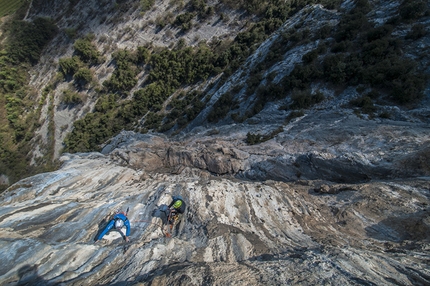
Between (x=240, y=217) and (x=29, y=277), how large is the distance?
7.64 metres

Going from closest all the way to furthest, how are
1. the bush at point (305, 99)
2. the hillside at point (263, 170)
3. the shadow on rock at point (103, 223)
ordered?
the hillside at point (263, 170) < the shadow on rock at point (103, 223) < the bush at point (305, 99)

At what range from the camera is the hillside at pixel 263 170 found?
23.3ft

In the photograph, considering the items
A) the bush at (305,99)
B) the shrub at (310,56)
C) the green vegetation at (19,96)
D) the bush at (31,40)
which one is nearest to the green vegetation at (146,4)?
the bush at (31,40)

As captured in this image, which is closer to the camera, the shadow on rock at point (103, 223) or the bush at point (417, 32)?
the shadow on rock at point (103, 223)

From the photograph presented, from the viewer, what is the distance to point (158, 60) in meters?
39.2

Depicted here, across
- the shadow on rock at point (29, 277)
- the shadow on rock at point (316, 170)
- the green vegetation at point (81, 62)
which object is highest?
the green vegetation at point (81, 62)

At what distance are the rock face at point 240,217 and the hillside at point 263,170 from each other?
0.06 meters

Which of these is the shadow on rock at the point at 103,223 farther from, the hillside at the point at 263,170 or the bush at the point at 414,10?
the bush at the point at 414,10

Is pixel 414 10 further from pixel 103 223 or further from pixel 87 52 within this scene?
pixel 87 52

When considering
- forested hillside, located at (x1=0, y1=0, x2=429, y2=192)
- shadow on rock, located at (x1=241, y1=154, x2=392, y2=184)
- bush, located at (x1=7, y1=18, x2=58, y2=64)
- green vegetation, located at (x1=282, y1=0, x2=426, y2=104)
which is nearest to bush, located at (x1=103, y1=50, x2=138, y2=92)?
forested hillside, located at (x1=0, y1=0, x2=429, y2=192)

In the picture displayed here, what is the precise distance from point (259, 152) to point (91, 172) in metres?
11.2

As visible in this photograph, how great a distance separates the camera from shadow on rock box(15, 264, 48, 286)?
267 inches

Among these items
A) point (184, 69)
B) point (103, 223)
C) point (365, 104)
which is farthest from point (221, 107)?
point (103, 223)

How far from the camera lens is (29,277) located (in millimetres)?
6996
